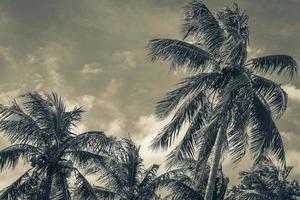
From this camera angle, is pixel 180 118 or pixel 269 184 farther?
pixel 269 184

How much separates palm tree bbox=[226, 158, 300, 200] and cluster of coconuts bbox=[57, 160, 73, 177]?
11837 mm

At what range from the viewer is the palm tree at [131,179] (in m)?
25.0

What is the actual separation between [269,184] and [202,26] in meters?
13.9

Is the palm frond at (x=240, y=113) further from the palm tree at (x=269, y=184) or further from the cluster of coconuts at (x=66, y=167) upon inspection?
A: the palm tree at (x=269, y=184)

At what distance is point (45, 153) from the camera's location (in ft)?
68.0

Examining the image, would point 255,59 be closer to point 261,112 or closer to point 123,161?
point 261,112

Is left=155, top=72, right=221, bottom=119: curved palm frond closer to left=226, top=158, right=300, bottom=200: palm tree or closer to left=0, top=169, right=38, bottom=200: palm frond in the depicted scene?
left=0, top=169, right=38, bottom=200: palm frond

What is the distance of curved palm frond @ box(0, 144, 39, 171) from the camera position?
20688 mm

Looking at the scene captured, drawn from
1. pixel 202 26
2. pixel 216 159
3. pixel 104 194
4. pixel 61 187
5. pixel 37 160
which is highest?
pixel 202 26

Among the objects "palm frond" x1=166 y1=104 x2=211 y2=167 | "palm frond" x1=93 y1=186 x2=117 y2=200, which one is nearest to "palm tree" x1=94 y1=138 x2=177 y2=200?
"palm frond" x1=93 y1=186 x2=117 y2=200

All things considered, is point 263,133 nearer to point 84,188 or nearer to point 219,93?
point 219,93

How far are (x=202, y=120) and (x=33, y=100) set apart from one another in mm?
7710

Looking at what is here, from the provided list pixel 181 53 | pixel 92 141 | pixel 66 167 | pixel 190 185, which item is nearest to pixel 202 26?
pixel 181 53

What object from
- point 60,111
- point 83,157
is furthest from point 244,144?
point 60,111
